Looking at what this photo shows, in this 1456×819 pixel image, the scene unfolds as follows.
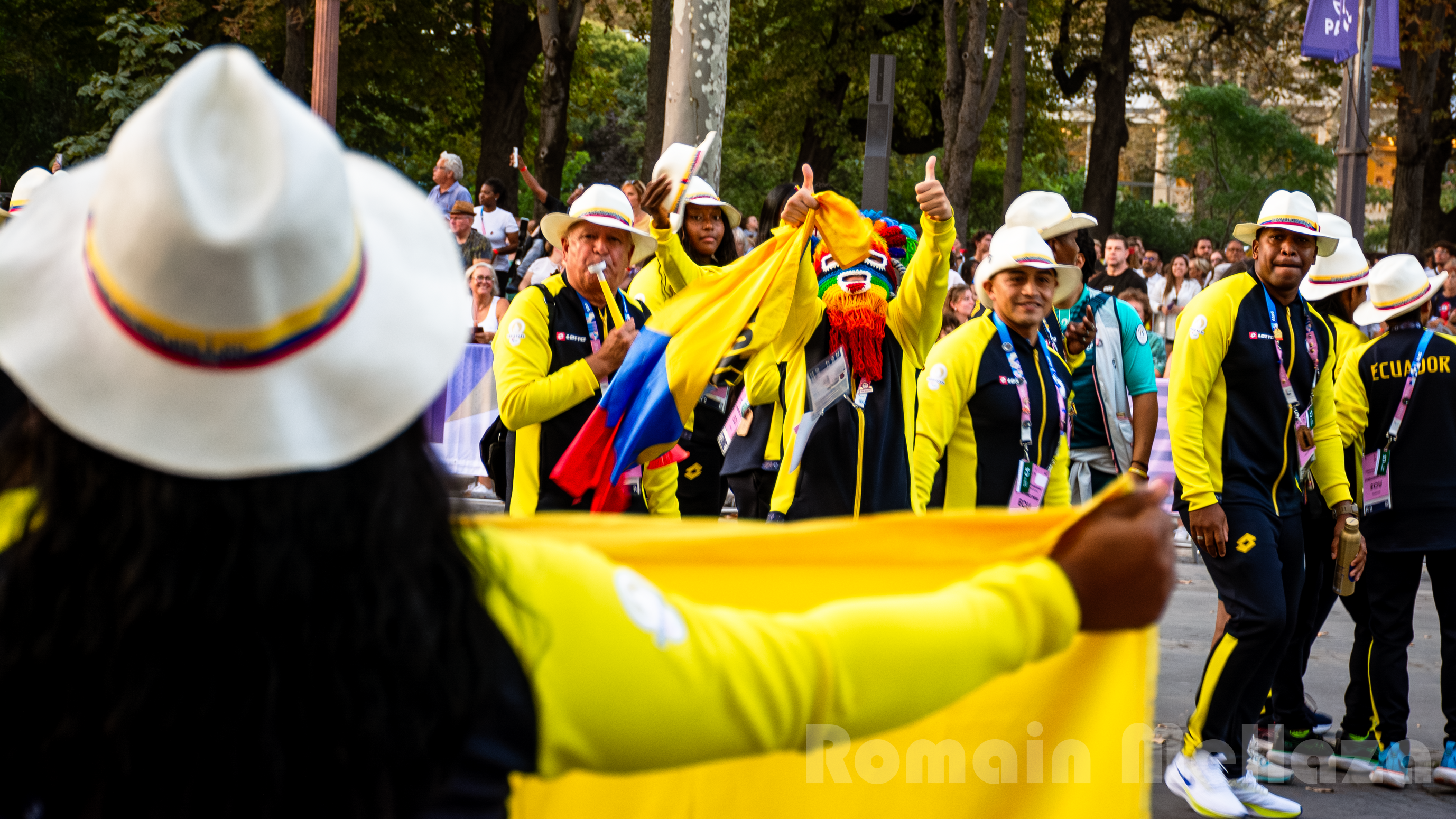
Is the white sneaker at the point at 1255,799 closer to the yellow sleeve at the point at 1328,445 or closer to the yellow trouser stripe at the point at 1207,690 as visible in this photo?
the yellow trouser stripe at the point at 1207,690

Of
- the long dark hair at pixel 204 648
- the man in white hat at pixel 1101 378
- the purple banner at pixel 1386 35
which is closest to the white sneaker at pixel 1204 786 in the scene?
the man in white hat at pixel 1101 378

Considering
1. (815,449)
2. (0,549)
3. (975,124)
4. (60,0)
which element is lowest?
(815,449)

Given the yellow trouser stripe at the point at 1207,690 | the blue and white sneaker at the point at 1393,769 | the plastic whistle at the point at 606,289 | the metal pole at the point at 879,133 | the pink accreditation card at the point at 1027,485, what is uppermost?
the metal pole at the point at 879,133

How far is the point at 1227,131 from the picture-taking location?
49438 millimetres

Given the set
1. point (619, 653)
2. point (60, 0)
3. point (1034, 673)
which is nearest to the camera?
point (619, 653)

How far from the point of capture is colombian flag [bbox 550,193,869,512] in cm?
547

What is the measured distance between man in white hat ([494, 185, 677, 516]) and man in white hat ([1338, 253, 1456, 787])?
3120 millimetres

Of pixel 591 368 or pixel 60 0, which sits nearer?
pixel 591 368

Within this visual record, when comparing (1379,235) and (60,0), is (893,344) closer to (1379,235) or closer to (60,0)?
(60,0)

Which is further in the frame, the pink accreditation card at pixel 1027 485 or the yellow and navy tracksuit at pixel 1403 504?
the yellow and navy tracksuit at pixel 1403 504

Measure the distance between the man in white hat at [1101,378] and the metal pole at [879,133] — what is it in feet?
18.2

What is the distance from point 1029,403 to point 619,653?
437cm

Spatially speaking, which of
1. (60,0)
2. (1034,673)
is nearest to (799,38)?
(60,0)

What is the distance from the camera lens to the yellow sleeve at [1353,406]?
641 cm
